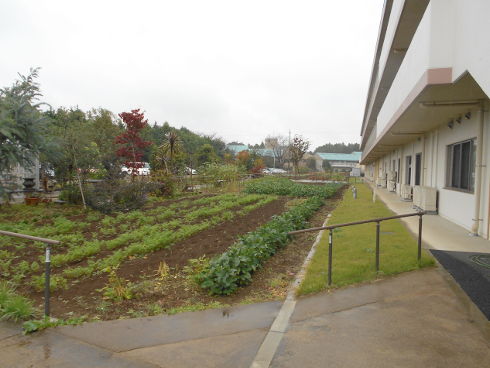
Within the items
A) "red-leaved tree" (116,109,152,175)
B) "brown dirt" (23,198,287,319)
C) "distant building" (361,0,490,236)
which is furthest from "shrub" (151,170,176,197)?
"distant building" (361,0,490,236)

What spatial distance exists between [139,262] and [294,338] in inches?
158

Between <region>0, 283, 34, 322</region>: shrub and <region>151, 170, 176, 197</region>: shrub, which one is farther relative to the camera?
<region>151, 170, 176, 197</region>: shrub

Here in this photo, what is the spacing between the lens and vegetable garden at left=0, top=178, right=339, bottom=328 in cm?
501

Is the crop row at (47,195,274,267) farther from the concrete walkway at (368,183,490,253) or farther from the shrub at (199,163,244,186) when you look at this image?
the shrub at (199,163,244,186)

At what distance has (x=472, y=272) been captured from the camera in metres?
5.03

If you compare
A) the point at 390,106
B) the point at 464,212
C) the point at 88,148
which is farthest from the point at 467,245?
the point at 88,148

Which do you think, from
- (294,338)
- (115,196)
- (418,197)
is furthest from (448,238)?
(115,196)

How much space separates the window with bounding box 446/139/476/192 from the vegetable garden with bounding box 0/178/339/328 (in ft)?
13.6

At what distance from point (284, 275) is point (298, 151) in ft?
130

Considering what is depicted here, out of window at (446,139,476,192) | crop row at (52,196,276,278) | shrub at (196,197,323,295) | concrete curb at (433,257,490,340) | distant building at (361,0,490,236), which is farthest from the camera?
window at (446,139,476,192)

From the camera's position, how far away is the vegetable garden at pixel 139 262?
5006 millimetres

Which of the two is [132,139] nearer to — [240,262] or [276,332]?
[240,262]

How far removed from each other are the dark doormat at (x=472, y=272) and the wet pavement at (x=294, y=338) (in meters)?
0.21

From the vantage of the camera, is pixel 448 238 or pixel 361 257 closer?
pixel 361 257
